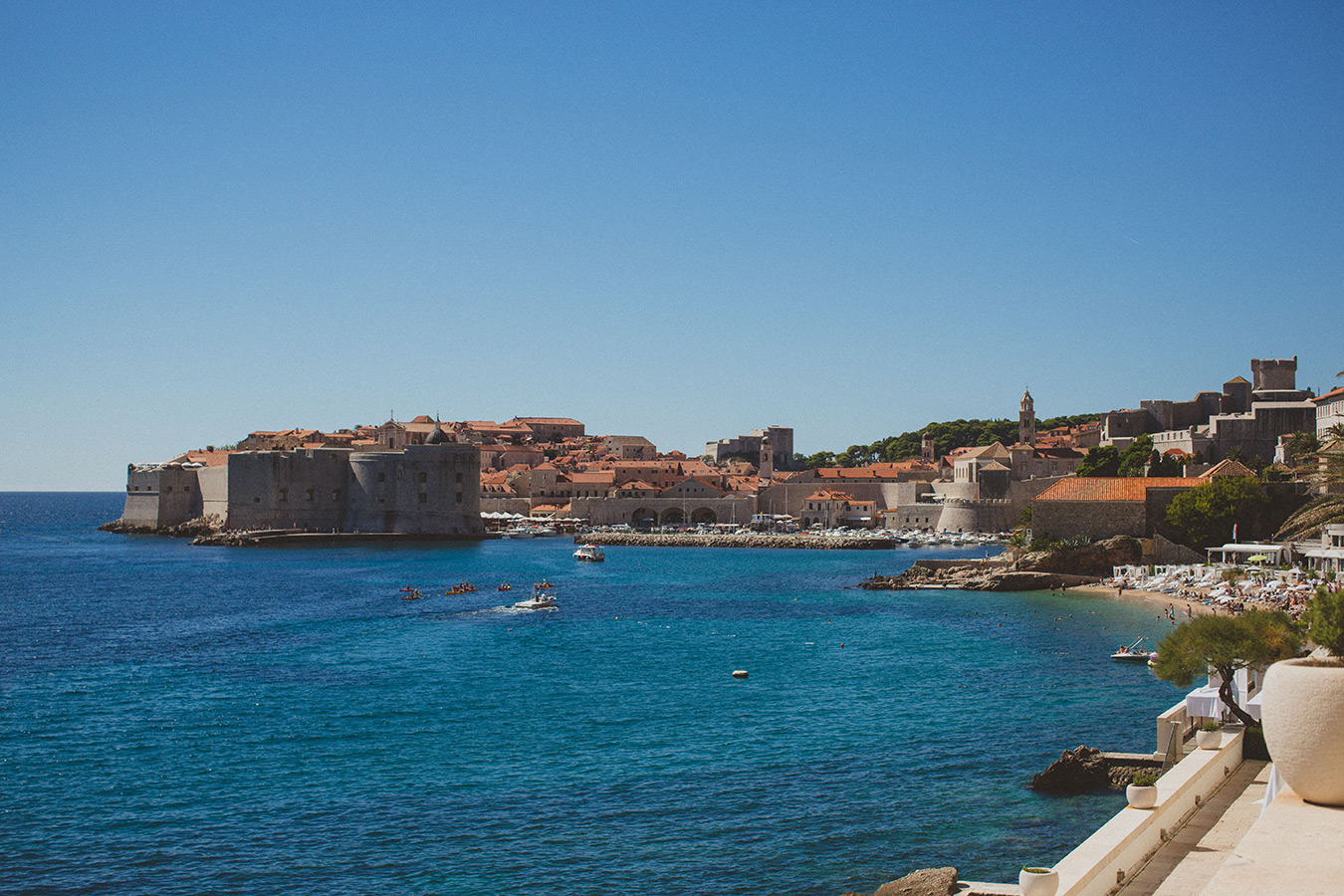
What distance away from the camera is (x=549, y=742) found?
1428 centimetres

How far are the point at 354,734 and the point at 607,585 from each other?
72.4 feet

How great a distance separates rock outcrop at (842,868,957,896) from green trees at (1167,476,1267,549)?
87.6 ft

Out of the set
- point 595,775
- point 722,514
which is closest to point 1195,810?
point 595,775

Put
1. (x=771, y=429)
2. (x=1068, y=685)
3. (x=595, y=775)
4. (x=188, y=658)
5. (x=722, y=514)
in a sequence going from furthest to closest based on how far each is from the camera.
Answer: (x=771, y=429)
(x=722, y=514)
(x=188, y=658)
(x=1068, y=685)
(x=595, y=775)

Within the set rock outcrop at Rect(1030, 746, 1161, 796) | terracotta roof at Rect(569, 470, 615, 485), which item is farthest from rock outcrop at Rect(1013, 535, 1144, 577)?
terracotta roof at Rect(569, 470, 615, 485)

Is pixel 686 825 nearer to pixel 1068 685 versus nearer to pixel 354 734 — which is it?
pixel 354 734

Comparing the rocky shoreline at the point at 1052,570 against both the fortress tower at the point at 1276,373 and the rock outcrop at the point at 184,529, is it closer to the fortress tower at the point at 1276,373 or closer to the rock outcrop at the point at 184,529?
the fortress tower at the point at 1276,373

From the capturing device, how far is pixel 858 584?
3609cm

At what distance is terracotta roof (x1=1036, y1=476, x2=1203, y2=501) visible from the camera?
33.3m

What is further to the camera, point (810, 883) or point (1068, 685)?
point (1068, 685)

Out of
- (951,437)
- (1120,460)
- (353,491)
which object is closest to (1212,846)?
(1120,460)

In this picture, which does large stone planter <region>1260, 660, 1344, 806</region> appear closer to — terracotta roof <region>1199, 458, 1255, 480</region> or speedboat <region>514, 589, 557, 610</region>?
speedboat <region>514, 589, 557, 610</region>

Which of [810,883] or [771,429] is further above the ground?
[771,429]

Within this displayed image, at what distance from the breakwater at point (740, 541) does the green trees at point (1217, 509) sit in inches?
913
